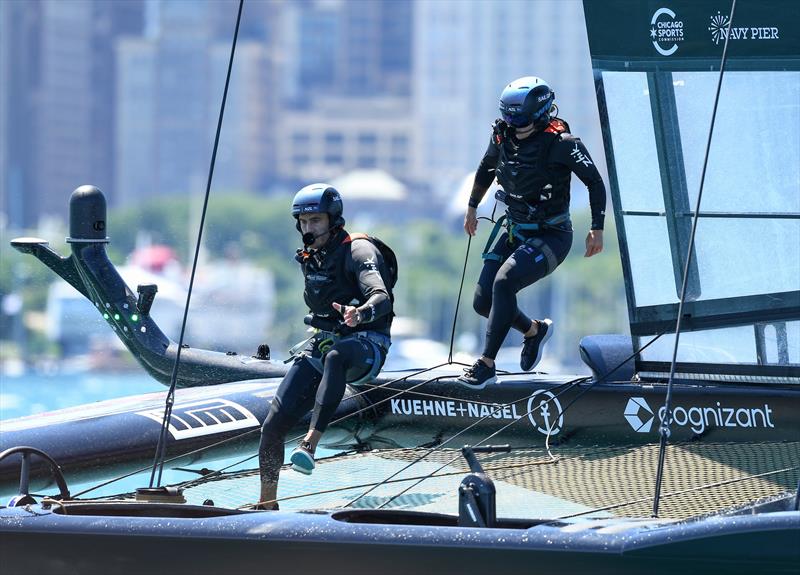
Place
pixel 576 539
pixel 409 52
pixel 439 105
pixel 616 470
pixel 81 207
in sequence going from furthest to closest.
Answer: pixel 409 52 < pixel 439 105 < pixel 81 207 < pixel 616 470 < pixel 576 539

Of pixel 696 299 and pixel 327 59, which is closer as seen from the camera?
pixel 696 299

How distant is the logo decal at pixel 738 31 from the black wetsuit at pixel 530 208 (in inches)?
26.1

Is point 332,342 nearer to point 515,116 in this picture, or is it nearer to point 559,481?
point 559,481

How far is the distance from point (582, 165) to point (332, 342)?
3.85ft

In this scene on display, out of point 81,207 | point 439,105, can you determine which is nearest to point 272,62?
point 439,105

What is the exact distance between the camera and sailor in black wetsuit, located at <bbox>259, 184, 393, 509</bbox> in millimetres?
5500

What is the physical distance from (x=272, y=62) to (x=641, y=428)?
73.4 metres

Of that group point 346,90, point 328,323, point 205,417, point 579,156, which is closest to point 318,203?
point 328,323

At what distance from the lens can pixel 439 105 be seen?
255 ft

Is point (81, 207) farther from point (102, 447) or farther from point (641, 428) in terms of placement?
point (641, 428)

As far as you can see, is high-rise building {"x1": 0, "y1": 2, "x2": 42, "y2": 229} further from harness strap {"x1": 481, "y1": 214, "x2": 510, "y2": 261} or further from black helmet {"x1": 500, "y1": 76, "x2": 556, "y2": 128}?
black helmet {"x1": 500, "y1": 76, "x2": 556, "y2": 128}

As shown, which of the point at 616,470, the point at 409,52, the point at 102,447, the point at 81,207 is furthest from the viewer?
the point at 409,52

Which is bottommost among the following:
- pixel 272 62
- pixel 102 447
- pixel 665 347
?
pixel 102 447

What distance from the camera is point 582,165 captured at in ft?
19.1
